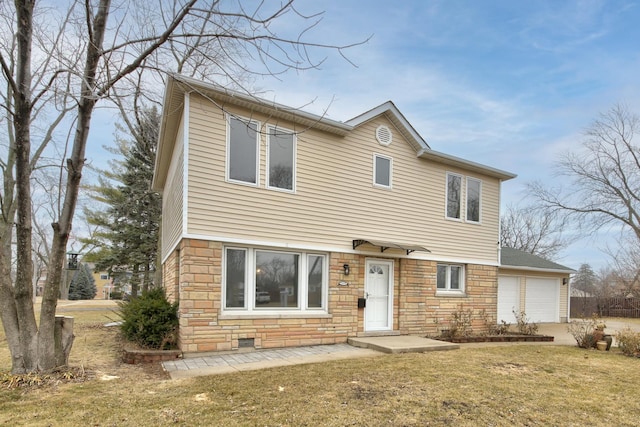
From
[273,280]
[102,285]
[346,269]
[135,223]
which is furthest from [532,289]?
[102,285]

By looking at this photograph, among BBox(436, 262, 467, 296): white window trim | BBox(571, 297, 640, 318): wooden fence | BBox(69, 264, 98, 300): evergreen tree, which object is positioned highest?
BBox(436, 262, 467, 296): white window trim

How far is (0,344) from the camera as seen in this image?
8.73 metres

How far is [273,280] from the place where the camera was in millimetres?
8531

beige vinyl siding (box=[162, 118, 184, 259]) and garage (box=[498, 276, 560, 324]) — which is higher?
beige vinyl siding (box=[162, 118, 184, 259])

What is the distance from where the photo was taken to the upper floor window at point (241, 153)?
8211 mm

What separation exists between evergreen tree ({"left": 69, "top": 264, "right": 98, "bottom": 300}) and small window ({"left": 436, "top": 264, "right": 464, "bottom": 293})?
3612 cm

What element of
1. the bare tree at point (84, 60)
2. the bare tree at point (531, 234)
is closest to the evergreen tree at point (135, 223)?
the bare tree at point (84, 60)

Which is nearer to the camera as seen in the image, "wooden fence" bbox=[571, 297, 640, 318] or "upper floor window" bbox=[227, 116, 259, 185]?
"upper floor window" bbox=[227, 116, 259, 185]

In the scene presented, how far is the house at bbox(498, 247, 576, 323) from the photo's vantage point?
1551 centimetres

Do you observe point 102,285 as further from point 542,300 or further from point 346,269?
point 542,300

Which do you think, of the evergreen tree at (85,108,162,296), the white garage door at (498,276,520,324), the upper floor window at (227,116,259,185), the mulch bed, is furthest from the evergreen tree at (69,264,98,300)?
the mulch bed

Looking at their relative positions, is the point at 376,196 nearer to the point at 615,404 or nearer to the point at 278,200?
the point at 278,200

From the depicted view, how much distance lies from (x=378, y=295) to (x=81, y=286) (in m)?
36.6

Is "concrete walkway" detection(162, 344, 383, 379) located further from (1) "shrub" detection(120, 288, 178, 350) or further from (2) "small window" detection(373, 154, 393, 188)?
(2) "small window" detection(373, 154, 393, 188)
